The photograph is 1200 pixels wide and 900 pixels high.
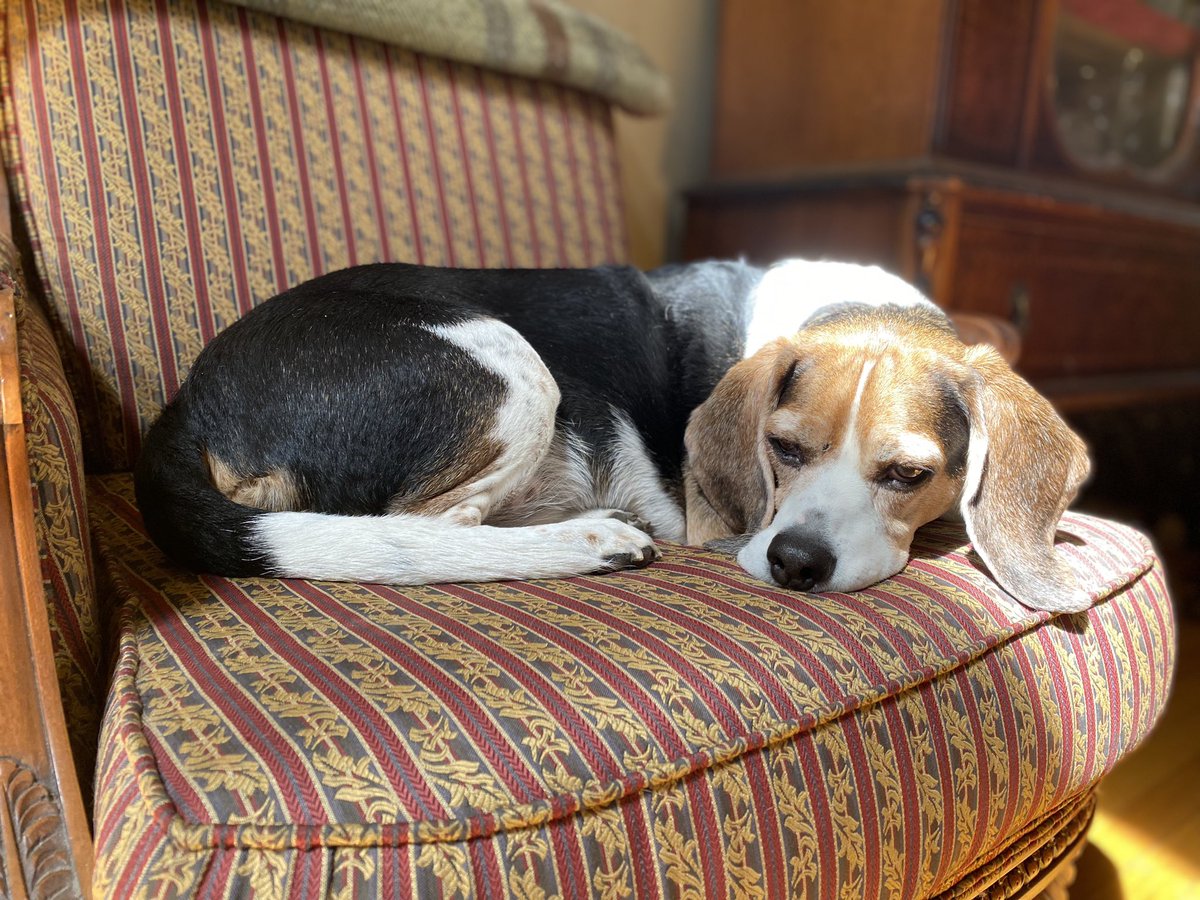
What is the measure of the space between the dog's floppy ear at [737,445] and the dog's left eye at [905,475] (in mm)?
189

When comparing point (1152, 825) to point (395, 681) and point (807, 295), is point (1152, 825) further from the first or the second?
point (395, 681)

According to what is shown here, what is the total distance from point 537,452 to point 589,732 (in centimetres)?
70

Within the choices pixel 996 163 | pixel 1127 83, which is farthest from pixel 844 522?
pixel 1127 83

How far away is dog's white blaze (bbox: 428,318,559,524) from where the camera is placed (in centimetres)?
151

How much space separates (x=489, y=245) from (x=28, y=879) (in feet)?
5.63

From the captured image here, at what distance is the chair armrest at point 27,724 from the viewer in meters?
0.94

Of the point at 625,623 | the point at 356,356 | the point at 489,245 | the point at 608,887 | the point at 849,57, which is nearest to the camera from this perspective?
the point at 608,887

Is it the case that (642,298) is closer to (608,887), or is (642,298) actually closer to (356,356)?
(356,356)

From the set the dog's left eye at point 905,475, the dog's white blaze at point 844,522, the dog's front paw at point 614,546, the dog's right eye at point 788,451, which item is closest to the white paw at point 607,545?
the dog's front paw at point 614,546

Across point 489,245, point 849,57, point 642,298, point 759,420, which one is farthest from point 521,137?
point 759,420

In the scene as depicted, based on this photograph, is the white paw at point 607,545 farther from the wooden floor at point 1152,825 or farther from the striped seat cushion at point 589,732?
the wooden floor at point 1152,825

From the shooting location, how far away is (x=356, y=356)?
1.45 m

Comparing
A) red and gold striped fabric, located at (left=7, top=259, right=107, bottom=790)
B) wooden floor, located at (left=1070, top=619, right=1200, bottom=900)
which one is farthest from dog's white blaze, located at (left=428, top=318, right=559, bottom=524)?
wooden floor, located at (left=1070, top=619, right=1200, bottom=900)

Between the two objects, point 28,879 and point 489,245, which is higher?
point 489,245
